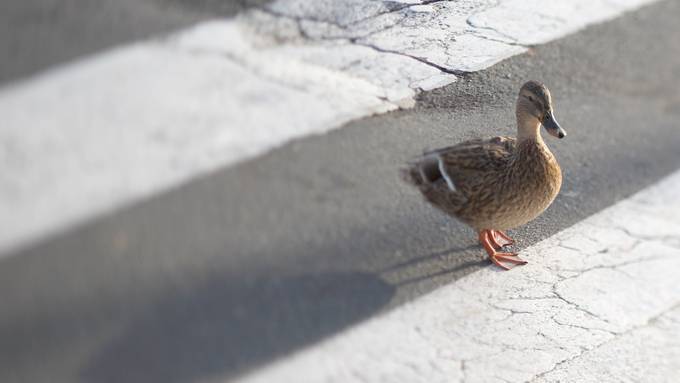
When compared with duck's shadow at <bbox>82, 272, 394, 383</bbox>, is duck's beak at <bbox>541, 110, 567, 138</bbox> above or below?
above

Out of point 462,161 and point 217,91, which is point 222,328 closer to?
point 217,91

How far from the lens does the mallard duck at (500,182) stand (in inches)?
98.1

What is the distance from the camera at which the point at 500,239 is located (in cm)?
265

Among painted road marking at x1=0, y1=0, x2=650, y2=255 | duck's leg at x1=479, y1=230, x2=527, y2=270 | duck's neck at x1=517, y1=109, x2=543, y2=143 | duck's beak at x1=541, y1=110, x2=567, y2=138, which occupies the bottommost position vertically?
duck's leg at x1=479, y1=230, x2=527, y2=270

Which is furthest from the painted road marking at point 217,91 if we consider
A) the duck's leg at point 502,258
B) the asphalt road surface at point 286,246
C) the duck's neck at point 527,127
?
the duck's leg at point 502,258

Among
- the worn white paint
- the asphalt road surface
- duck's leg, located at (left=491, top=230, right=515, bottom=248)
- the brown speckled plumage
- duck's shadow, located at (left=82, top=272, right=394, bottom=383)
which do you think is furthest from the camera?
duck's leg, located at (left=491, top=230, right=515, bottom=248)

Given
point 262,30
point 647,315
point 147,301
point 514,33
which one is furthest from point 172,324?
point 647,315

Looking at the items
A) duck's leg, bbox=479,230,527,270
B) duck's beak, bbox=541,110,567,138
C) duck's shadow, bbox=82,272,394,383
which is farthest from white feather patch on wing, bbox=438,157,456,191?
duck's shadow, bbox=82,272,394,383

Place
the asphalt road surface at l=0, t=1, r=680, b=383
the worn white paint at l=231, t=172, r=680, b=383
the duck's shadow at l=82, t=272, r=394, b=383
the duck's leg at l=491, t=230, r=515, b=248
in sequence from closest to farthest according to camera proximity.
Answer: the asphalt road surface at l=0, t=1, r=680, b=383 → the duck's shadow at l=82, t=272, r=394, b=383 → the worn white paint at l=231, t=172, r=680, b=383 → the duck's leg at l=491, t=230, r=515, b=248

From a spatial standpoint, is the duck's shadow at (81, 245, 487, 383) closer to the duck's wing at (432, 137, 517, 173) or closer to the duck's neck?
the duck's wing at (432, 137, 517, 173)

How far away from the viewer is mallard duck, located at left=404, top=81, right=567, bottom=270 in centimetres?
249

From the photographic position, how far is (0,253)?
4.02ft

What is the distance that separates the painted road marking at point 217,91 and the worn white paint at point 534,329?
2.11 feet

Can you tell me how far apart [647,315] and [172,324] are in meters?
1.89
